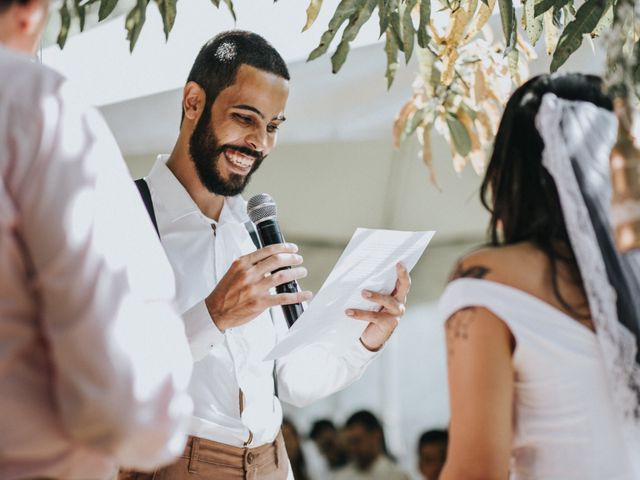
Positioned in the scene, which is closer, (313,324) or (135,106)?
(313,324)

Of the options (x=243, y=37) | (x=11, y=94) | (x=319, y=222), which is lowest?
(x=319, y=222)

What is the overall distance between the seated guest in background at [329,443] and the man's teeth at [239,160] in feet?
10.4

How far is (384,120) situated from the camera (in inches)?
224

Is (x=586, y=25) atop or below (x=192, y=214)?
atop

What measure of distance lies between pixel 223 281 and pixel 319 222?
12.0 feet

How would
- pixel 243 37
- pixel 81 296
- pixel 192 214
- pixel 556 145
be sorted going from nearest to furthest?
pixel 81 296, pixel 556 145, pixel 192 214, pixel 243 37

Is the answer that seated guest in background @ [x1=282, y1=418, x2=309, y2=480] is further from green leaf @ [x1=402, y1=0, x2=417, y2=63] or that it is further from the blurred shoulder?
the blurred shoulder

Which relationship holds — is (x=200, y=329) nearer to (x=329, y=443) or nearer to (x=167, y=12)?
(x=167, y=12)

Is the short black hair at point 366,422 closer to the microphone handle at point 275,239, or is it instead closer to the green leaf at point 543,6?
the microphone handle at point 275,239

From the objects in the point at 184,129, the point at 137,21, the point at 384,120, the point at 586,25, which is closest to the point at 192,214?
the point at 184,129

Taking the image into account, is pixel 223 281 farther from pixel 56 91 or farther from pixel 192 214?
pixel 56 91

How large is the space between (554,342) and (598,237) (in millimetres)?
200

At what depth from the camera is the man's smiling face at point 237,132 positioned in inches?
111

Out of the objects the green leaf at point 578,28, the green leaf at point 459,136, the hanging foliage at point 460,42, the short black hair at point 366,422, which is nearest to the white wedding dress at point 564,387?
the hanging foliage at point 460,42
